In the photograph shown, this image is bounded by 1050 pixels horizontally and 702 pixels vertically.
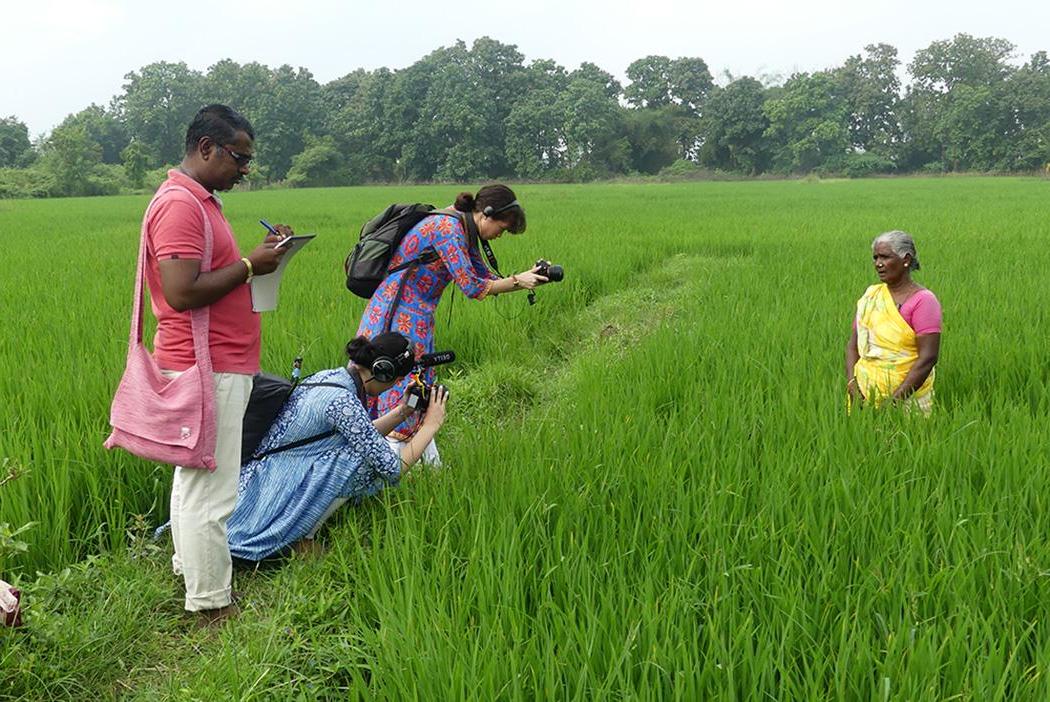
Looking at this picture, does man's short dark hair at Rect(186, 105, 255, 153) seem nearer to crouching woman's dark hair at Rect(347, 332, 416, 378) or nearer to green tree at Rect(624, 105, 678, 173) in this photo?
crouching woman's dark hair at Rect(347, 332, 416, 378)

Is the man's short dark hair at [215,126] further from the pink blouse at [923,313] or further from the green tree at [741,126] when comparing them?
the green tree at [741,126]

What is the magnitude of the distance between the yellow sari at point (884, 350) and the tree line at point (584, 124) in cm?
4065

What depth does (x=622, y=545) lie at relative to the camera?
179 cm

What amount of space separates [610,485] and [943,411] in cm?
122

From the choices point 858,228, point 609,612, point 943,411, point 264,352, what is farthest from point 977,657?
point 858,228

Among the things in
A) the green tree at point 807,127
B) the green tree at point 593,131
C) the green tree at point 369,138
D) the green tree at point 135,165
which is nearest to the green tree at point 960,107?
the green tree at point 807,127

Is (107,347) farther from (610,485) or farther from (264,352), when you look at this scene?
(610,485)

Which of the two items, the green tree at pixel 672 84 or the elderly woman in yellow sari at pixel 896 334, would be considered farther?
the green tree at pixel 672 84

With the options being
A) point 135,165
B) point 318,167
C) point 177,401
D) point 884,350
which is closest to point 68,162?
point 135,165

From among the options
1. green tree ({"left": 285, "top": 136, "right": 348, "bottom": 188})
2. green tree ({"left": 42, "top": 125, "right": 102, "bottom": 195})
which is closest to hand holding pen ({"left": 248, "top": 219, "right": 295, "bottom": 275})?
green tree ({"left": 42, "top": 125, "right": 102, "bottom": 195})

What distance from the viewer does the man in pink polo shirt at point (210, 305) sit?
1.66 meters

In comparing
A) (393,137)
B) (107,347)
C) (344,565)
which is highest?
(393,137)

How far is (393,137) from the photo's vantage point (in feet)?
144

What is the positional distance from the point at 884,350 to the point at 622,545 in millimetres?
1387
